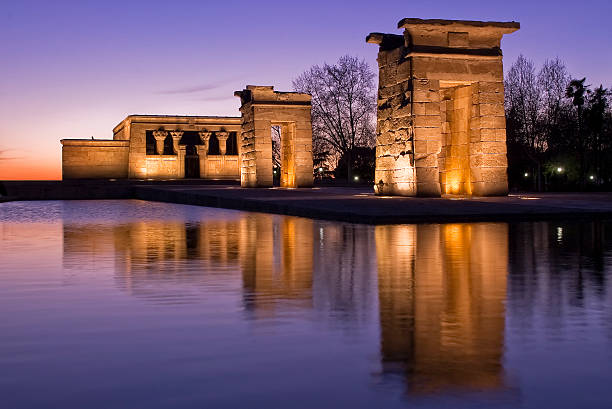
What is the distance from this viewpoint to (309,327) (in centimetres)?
511

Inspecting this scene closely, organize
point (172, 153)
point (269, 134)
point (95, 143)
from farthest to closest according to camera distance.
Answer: point (172, 153)
point (95, 143)
point (269, 134)

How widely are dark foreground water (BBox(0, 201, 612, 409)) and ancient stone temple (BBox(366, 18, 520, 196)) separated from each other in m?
12.4

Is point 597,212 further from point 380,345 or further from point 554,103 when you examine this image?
point 554,103

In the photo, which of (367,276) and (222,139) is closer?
(367,276)

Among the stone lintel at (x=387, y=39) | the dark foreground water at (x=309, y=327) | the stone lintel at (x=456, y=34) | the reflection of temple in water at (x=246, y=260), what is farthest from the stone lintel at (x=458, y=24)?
the dark foreground water at (x=309, y=327)

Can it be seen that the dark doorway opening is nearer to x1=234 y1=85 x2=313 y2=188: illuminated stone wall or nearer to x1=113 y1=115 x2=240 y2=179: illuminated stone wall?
x1=113 y1=115 x2=240 y2=179: illuminated stone wall

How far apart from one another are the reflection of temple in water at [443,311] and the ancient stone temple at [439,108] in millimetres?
11634

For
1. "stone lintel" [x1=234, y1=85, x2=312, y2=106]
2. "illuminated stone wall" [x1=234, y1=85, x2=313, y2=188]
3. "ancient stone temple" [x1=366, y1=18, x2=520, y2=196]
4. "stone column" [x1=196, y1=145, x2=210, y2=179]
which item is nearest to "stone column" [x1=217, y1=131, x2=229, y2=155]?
"stone column" [x1=196, y1=145, x2=210, y2=179]

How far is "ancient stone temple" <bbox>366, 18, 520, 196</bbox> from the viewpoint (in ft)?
74.1

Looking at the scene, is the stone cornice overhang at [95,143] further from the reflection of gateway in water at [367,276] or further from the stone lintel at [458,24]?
the reflection of gateway in water at [367,276]

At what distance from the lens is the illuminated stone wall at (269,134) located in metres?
35.8

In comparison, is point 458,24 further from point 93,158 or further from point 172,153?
point 93,158

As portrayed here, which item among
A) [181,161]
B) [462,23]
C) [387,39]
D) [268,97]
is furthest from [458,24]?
[181,161]

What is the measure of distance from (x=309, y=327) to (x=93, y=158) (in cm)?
5577
